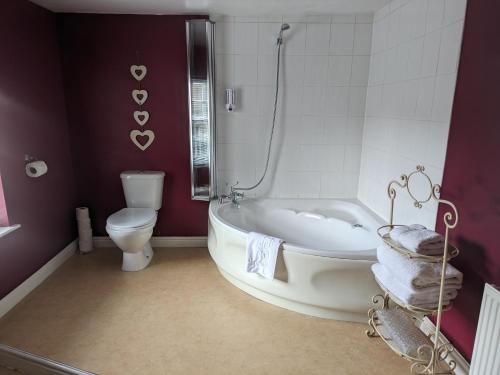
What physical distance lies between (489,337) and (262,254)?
4.14ft

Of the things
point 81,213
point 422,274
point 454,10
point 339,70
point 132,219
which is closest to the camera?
point 422,274

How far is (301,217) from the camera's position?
3.00 metres

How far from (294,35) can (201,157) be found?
1.34 metres

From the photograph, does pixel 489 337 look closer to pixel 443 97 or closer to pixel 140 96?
pixel 443 97

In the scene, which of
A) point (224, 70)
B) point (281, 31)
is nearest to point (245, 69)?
point (224, 70)

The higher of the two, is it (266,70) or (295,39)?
(295,39)

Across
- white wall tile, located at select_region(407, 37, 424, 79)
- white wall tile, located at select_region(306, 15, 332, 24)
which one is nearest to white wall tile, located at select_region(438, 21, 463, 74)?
white wall tile, located at select_region(407, 37, 424, 79)

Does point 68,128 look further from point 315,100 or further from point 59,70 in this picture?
point 315,100

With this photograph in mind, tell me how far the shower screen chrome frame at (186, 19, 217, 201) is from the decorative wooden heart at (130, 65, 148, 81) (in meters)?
0.40

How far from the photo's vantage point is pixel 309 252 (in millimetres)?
2100

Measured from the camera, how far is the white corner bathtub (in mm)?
2076

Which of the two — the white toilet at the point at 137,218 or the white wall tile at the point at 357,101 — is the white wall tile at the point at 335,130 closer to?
the white wall tile at the point at 357,101

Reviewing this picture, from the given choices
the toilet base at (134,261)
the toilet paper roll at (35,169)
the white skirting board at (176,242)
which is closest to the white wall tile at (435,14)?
the white skirting board at (176,242)

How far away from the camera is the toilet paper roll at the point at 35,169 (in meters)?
2.44
